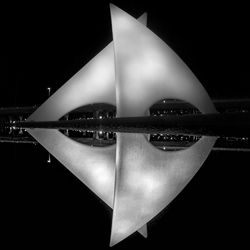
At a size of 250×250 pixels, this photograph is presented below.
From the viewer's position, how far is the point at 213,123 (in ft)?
20.9

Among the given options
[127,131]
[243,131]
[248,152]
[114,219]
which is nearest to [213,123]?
[243,131]

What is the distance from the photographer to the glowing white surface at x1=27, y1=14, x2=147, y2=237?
8930mm

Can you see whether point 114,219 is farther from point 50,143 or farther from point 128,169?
point 50,143

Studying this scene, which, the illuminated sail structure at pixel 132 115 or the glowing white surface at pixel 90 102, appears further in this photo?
the glowing white surface at pixel 90 102

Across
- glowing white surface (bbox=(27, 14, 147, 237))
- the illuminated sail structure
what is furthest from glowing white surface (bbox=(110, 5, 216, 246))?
glowing white surface (bbox=(27, 14, 147, 237))

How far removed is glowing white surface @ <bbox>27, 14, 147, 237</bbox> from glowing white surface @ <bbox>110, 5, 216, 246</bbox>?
0.96 meters

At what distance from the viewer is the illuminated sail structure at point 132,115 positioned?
7664 millimetres

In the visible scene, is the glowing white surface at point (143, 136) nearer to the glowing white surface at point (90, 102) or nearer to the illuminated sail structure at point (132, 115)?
the illuminated sail structure at point (132, 115)

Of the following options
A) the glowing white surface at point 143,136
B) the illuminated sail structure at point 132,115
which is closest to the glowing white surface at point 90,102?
the illuminated sail structure at point 132,115

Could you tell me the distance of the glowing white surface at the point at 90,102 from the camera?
8930 mm

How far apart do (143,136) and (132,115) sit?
22.5 inches

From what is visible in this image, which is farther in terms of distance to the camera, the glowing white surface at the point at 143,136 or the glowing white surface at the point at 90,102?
the glowing white surface at the point at 90,102

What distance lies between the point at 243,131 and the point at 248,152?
921 cm

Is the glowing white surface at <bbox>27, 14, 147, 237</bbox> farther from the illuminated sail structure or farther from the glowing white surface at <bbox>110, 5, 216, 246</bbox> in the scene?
the glowing white surface at <bbox>110, 5, 216, 246</bbox>
